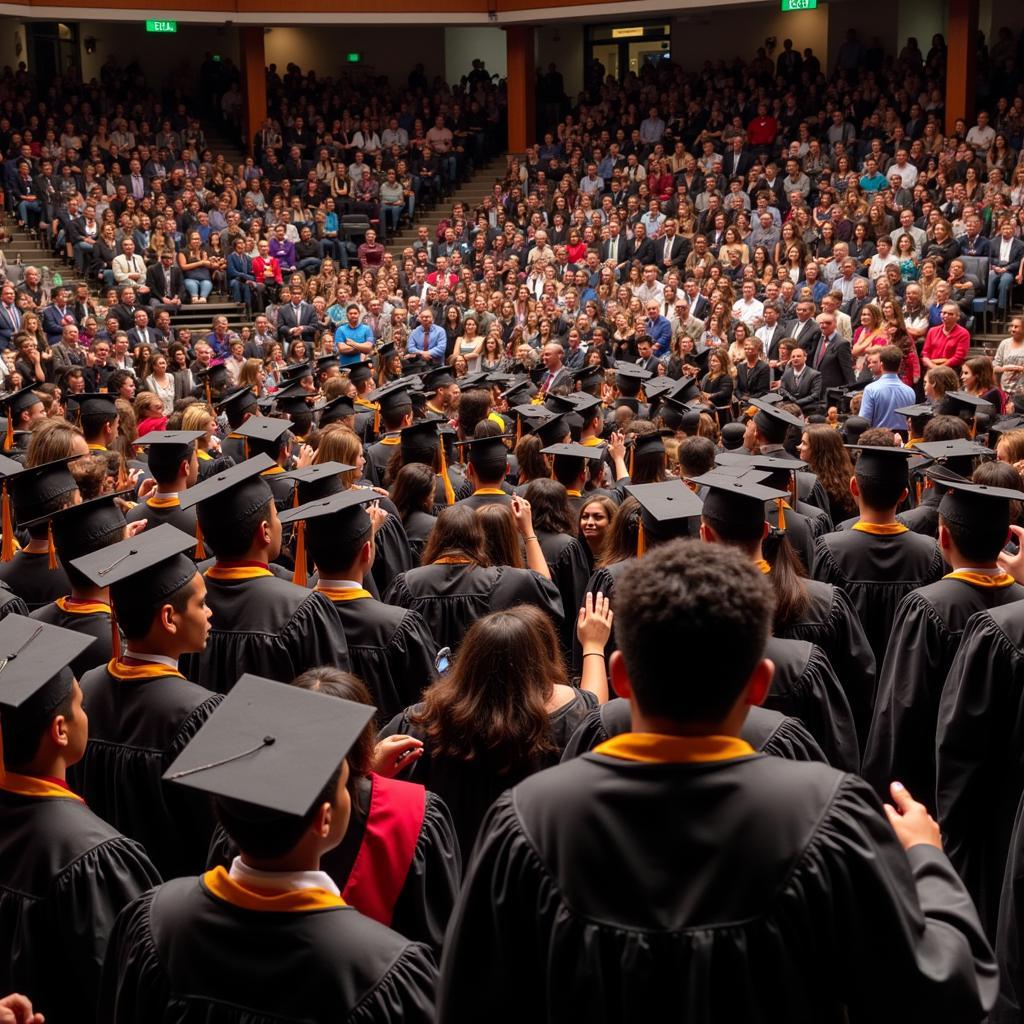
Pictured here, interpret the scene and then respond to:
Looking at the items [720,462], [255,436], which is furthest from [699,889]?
[255,436]

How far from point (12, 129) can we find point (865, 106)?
595 inches

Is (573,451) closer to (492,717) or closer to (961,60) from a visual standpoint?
(492,717)

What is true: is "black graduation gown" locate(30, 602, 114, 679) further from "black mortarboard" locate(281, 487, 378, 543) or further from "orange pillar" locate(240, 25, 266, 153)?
"orange pillar" locate(240, 25, 266, 153)

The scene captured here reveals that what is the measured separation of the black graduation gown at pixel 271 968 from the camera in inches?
89.2

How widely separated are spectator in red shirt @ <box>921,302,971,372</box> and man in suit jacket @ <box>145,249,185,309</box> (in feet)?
39.5

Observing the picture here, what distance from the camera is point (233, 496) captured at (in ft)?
15.6

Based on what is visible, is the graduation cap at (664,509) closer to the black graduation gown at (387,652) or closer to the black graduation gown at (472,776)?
A: the black graduation gown at (387,652)

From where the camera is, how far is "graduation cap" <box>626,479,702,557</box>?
5.09 metres

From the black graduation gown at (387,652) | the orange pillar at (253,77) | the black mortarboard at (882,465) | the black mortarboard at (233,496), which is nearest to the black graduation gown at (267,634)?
the black graduation gown at (387,652)

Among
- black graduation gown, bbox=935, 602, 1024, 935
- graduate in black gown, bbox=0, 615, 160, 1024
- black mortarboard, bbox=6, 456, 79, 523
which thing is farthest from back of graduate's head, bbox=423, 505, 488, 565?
graduate in black gown, bbox=0, 615, 160, 1024

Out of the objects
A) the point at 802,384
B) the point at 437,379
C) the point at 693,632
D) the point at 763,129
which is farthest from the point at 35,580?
the point at 763,129

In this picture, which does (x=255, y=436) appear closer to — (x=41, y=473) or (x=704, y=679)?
(x=41, y=473)

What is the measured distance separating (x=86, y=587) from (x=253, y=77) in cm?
2356

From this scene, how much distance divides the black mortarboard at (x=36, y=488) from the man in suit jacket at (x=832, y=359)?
9.26m
